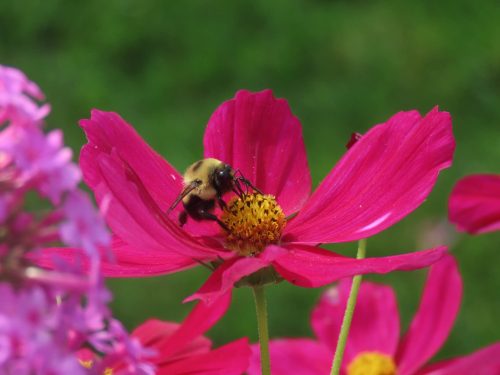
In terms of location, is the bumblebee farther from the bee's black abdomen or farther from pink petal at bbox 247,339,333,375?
pink petal at bbox 247,339,333,375

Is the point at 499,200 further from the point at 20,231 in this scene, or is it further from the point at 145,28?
the point at 145,28

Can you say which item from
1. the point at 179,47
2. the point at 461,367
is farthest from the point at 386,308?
the point at 179,47

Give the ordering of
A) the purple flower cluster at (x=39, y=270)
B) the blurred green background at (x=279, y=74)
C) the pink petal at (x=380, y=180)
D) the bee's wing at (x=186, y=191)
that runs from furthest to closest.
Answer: the blurred green background at (x=279, y=74), the bee's wing at (x=186, y=191), the pink petal at (x=380, y=180), the purple flower cluster at (x=39, y=270)

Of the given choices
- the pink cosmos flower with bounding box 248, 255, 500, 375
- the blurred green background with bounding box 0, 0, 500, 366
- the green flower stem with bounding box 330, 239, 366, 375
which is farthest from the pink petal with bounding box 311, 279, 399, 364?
Result: the blurred green background with bounding box 0, 0, 500, 366

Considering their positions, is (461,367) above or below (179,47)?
below

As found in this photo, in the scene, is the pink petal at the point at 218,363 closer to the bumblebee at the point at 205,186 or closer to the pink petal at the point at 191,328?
the pink petal at the point at 191,328

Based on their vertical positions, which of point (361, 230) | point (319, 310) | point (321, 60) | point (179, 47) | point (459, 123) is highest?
point (179, 47)

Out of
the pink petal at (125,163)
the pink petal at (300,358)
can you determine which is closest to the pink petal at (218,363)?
the pink petal at (125,163)
